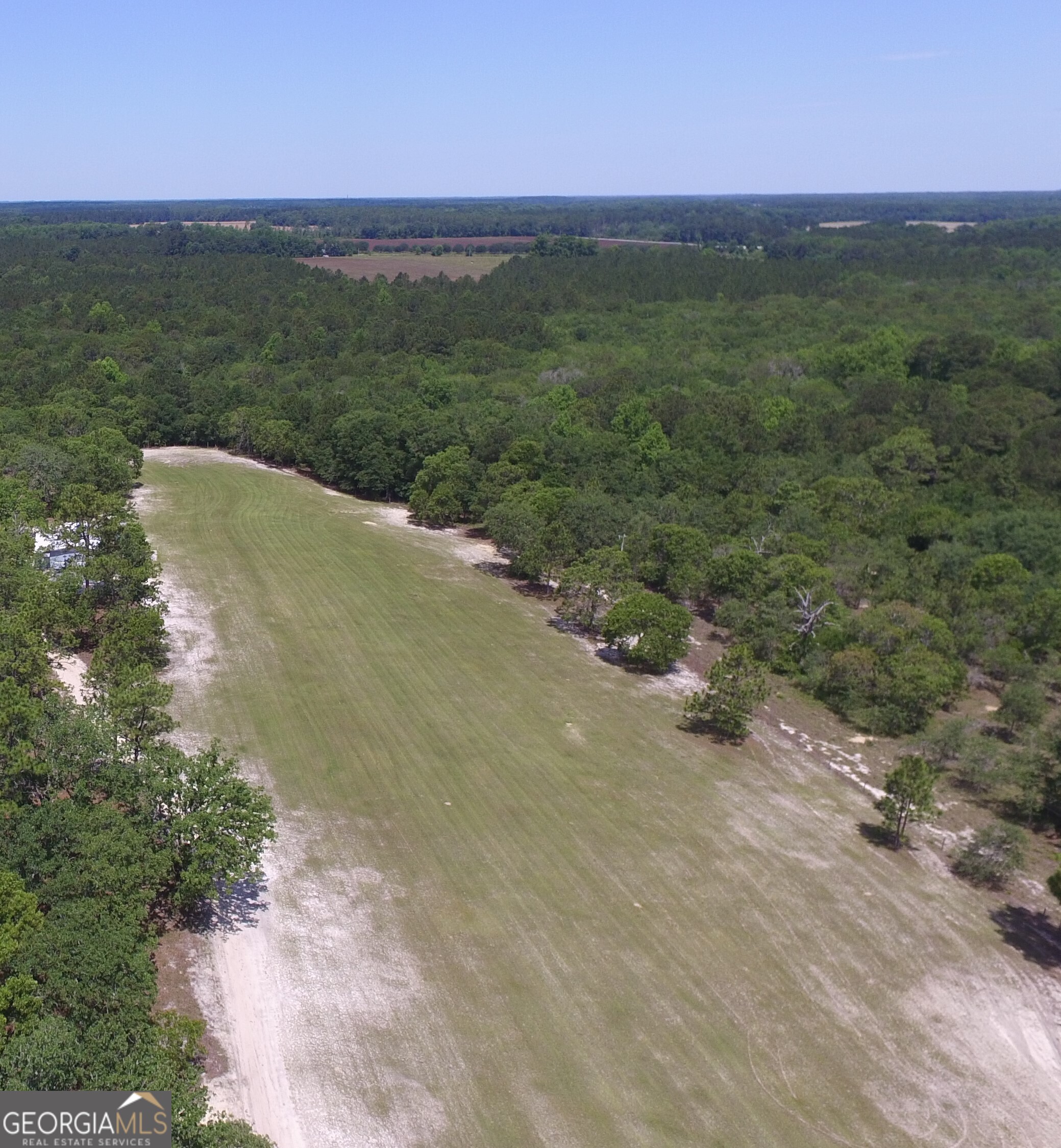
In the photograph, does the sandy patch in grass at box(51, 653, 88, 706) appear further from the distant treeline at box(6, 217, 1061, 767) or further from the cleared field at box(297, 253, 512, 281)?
the cleared field at box(297, 253, 512, 281)

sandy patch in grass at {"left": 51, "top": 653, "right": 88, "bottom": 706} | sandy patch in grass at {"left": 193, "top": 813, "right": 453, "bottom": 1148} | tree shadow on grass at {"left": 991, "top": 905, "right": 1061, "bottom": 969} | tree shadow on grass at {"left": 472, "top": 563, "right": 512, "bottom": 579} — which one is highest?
sandy patch in grass at {"left": 51, "top": 653, "right": 88, "bottom": 706}

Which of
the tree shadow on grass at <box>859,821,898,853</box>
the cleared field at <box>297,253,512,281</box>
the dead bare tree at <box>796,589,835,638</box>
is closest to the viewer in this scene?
the tree shadow on grass at <box>859,821,898,853</box>

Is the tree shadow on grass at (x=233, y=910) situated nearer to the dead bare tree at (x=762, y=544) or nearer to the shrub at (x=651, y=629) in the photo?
the shrub at (x=651, y=629)

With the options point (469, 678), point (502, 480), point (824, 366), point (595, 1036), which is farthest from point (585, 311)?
point (595, 1036)

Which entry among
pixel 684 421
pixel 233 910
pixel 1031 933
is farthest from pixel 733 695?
pixel 684 421

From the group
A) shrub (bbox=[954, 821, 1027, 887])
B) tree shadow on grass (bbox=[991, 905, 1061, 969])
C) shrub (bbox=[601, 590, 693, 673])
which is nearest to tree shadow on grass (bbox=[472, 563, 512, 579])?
shrub (bbox=[601, 590, 693, 673])

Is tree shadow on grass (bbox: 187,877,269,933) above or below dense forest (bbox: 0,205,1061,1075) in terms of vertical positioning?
below
